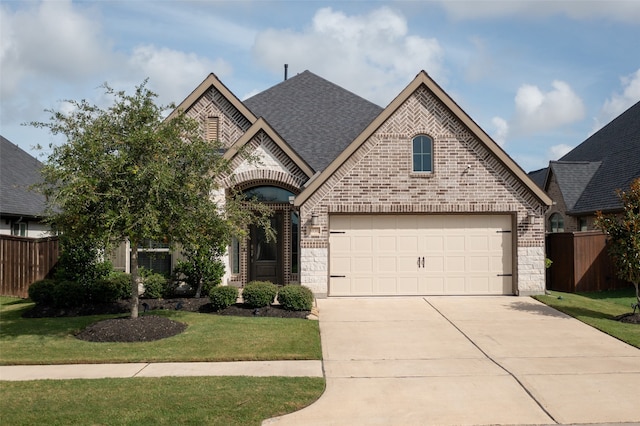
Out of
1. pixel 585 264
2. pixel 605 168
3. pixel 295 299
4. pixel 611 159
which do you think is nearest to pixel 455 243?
pixel 585 264

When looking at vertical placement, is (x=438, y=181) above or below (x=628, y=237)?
above

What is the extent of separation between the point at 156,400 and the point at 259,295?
6.27 metres

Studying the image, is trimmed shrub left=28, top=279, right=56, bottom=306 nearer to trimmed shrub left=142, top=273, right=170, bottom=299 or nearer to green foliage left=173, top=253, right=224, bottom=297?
trimmed shrub left=142, top=273, right=170, bottom=299

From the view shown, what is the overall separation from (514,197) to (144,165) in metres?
10.5

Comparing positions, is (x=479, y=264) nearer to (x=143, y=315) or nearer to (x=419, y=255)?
(x=419, y=255)

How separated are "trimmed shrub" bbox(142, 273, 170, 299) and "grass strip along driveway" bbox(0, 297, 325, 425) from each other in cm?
281

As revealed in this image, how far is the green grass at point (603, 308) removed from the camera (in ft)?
36.5

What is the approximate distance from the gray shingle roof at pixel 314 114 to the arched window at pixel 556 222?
960 cm

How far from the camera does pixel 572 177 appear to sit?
23.9 m

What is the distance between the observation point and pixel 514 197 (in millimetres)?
15469

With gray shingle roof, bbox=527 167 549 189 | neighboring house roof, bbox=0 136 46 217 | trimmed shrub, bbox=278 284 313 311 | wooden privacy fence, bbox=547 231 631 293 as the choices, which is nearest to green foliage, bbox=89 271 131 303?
trimmed shrub, bbox=278 284 313 311

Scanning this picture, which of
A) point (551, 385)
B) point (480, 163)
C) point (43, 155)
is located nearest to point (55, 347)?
point (43, 155)

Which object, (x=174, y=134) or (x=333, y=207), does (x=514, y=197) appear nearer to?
(x=333, y=207)

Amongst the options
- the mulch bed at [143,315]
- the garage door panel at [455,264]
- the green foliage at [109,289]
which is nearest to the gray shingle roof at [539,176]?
the garage door panel at [455,264]
